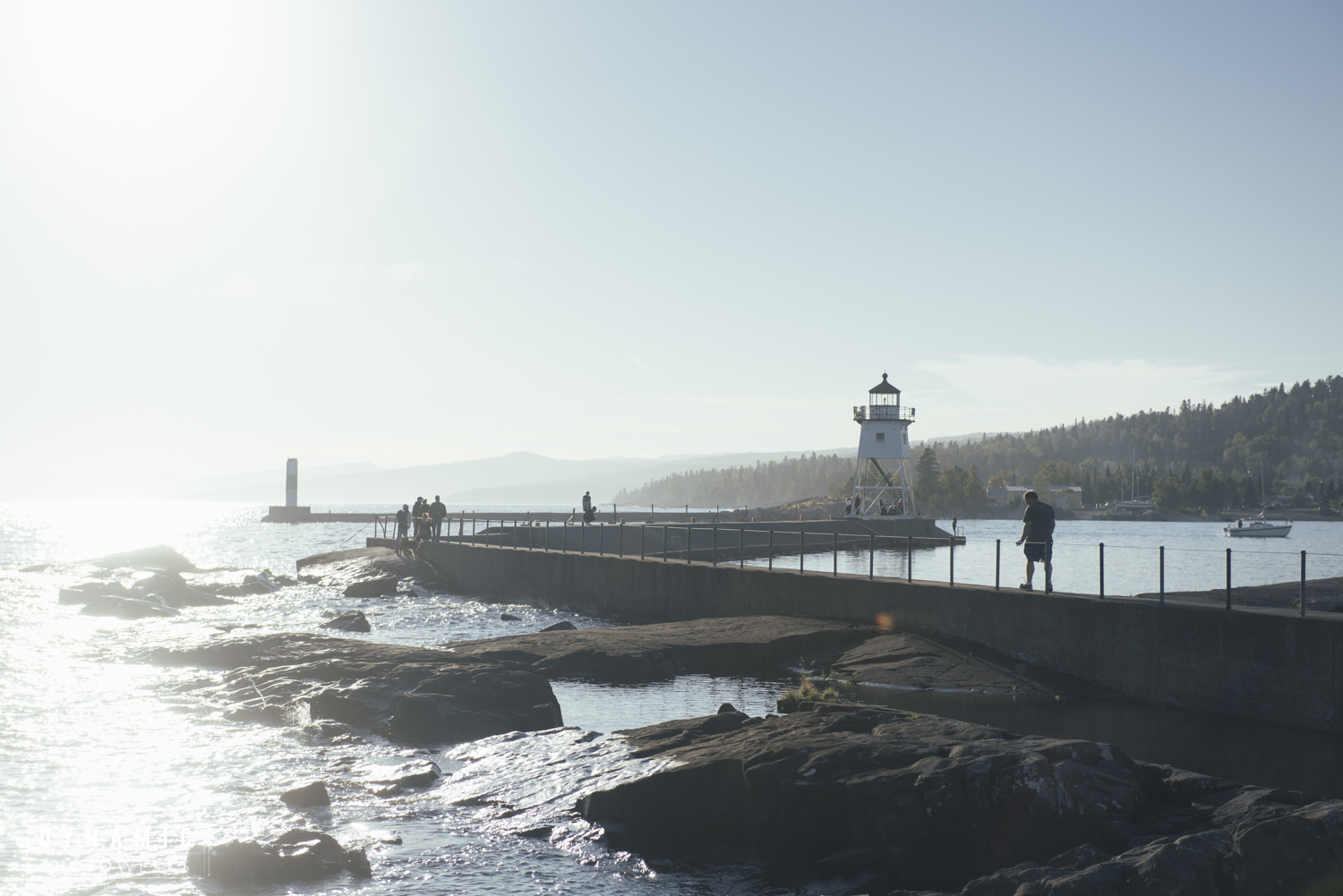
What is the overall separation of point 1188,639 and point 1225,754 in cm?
307

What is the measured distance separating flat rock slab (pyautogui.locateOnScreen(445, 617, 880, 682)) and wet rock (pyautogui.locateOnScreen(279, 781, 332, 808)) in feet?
19.8

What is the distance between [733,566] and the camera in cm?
2477

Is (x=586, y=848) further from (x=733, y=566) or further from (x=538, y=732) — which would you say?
(x=733, y=566)

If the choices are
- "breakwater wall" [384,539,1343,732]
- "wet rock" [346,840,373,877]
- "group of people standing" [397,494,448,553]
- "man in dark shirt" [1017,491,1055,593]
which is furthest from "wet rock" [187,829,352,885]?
"group of people standing" [397,494,448,553]

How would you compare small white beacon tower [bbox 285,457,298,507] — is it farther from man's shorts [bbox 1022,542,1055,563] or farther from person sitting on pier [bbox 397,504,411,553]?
man's shorts [bbox 1022,542,1055,563]

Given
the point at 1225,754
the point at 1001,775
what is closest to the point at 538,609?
the point at 1225,754

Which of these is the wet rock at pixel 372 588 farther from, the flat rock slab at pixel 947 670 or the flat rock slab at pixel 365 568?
the flat rock slab at pixel 947 670

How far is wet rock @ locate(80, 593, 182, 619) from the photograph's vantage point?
3011 cm

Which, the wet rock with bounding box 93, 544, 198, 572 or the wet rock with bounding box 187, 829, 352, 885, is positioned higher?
the wet rock with bounding box 187, 829, 352, 885

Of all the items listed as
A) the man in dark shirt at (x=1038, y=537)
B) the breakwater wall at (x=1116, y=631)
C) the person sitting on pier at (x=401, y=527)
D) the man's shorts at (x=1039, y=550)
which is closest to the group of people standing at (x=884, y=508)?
the person sitting on pier at (x=401, y=527)

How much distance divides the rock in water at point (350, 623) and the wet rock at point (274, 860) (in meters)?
18.2

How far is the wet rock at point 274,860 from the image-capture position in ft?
27.3

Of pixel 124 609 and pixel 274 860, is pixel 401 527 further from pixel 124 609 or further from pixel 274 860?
pixel 274 860

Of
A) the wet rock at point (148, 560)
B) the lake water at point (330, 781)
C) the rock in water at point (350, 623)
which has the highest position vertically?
the lake water at point (330, 781)
